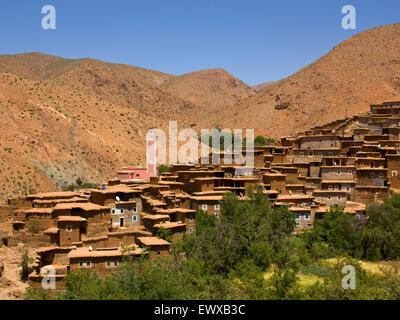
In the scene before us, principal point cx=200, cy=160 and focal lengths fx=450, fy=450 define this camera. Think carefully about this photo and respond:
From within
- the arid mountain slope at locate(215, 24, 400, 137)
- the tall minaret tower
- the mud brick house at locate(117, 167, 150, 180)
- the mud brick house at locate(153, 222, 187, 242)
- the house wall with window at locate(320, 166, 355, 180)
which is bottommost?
the mud brick house at locate(153, 222, 187, 242)

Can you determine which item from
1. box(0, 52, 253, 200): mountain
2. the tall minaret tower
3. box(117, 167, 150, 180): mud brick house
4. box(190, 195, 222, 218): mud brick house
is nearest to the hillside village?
box(190, 195, 222, 218): mud brick house

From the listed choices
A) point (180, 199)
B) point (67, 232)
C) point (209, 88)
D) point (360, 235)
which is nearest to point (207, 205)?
point (180, 199)

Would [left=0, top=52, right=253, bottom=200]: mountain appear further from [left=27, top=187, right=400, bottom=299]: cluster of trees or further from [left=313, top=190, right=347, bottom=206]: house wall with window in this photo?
[left=313, top=190, right=347, bottom=206]: house wall with window

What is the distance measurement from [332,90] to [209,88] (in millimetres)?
57476

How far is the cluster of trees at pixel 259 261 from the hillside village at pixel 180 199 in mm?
857

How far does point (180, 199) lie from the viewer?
932 inches

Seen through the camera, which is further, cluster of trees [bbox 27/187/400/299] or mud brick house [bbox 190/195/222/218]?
mud brick house [bbox 190/195/222/218]

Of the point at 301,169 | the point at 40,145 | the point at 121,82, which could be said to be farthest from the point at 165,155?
the point at 121,82

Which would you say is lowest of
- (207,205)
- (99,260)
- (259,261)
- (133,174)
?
(259,261)

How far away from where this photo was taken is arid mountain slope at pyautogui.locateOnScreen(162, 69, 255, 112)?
114m

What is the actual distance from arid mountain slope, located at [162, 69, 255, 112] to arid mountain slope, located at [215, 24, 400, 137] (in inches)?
1258

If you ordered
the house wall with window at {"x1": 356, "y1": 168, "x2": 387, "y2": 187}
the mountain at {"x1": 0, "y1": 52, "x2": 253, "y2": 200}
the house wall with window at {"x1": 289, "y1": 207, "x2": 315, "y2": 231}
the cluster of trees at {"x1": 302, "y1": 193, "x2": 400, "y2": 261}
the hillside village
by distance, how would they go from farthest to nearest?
the mountain at {"x1": 0, "y1": 52, "x2": 253, "y2": 200} → the house wall with window at {"x1": 356, "y1": 168, "x2": 387, "y2": 187} → the house wall with window at {"x1": 289, "y1": 207, "x2": 315, "y2": 231} → the cluster of trees at {"x1": 302, "y1": 193, "x2": 400, "y2": 261} → the hillside village

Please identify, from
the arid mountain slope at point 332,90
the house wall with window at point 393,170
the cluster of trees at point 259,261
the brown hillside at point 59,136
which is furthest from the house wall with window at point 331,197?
the arid mountain slope at point 332,90

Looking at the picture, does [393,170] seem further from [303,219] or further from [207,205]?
[207,205]
